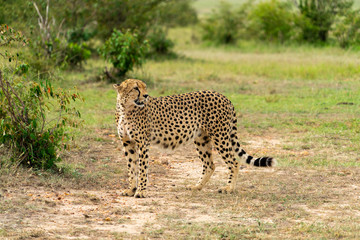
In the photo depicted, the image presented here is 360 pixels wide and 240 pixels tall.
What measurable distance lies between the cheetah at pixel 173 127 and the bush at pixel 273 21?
1810cm

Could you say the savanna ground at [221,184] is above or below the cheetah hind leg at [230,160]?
below

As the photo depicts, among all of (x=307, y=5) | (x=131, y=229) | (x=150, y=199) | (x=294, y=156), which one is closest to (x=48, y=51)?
(x=294, y=156)

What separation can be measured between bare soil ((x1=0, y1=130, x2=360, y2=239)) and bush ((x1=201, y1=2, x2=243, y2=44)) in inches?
755

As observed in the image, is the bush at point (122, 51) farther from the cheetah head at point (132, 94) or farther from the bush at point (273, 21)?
the bush at point (273, 21)

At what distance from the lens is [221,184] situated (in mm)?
6637

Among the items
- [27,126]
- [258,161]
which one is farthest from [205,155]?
[27,126]

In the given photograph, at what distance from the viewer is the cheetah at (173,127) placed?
19.5 ft

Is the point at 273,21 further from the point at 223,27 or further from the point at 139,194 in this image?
the point at 139,194

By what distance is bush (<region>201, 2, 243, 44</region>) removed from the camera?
26125 millimetres

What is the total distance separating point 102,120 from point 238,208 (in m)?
4.76

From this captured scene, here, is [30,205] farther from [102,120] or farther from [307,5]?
[307,5]

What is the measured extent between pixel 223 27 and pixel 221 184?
20179mm

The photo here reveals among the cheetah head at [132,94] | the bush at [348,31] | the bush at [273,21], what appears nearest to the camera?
the cheetah head at [132,94]

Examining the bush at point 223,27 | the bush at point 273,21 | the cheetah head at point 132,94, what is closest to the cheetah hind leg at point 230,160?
the cheetah head at point 132,94
